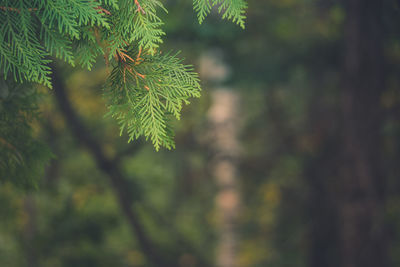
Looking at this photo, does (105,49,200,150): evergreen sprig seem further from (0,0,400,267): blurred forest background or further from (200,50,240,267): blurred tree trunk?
(200,50,240,267): blurred tree trunk

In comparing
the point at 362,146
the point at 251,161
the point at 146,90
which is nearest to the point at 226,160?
the point at 251,161

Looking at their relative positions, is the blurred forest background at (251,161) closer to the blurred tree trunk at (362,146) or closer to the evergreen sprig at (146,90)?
the blurred tree trunk at (362,146)

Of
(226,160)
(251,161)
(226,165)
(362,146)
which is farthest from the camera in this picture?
(251,161)

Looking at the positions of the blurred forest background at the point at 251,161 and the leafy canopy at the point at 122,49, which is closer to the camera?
the leafy canopy at the point at 122,49

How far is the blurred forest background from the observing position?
163 inches

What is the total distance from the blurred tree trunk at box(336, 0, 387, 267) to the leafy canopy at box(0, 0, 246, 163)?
9.52ft

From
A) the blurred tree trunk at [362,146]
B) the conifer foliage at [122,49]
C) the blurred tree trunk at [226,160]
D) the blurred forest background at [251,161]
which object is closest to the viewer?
the conifer foliage at [122,49]

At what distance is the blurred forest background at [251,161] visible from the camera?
4152 millimetres

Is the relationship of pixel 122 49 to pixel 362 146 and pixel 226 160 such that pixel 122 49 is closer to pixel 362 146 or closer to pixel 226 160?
pixel 362 146

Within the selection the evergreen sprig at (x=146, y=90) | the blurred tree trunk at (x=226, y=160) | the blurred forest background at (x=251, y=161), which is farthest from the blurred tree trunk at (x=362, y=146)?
the evergreen sprig at (x=146, y=90)

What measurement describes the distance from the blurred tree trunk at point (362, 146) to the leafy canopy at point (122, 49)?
2900 millimetres

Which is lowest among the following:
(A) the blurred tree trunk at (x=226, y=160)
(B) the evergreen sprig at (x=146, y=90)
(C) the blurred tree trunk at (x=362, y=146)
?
(B) the evergreen sprig at (x=146, y=90)

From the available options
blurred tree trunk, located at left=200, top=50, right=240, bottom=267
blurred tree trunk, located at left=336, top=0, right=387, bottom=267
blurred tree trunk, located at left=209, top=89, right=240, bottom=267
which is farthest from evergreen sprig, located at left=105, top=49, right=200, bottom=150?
blurred tree trunk, located at left=209, top=89, right=240, bottom=267

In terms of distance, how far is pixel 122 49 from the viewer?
1535 millimetres
